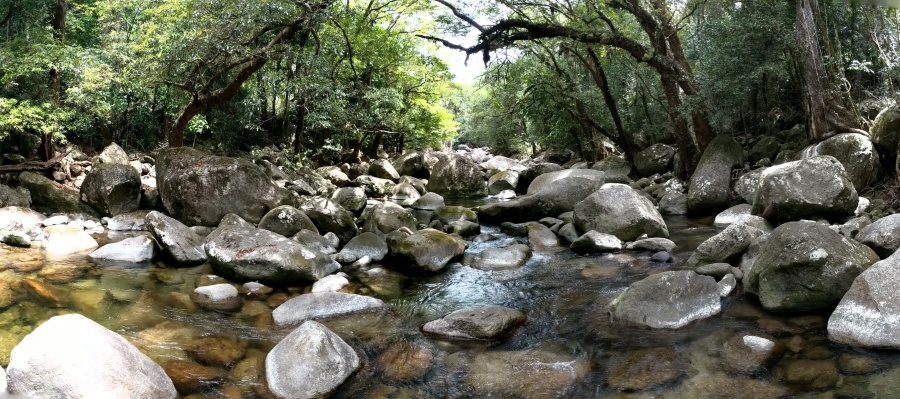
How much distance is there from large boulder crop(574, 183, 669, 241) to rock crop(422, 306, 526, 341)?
427 cm

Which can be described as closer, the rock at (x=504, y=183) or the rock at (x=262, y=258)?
the rock at (x=262, y=258)

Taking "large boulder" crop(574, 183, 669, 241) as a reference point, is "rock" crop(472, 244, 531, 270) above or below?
below

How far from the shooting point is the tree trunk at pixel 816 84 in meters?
10.6

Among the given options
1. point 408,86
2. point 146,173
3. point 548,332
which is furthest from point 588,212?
point 408,86

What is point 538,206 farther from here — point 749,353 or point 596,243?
point 749,353

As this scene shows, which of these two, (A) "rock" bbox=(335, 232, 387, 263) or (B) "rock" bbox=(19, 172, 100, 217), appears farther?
(B) "rock" bbox=(19, 172, 100, 217)

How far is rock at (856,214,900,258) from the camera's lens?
5648mm

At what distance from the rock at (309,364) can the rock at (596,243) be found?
208 inches

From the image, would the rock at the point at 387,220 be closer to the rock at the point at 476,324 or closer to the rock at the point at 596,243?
the rock at the point at 596,243

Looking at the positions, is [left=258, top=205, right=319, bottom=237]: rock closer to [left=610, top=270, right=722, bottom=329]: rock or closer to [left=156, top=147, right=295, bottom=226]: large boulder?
[left=156, top=147, right=295, bottom=226]: large boulder

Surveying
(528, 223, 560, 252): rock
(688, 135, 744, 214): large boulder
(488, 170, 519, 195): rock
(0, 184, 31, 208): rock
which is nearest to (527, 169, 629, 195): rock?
(688, 135, 744, 214): large boulder

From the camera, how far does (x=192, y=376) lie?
4.51 metres

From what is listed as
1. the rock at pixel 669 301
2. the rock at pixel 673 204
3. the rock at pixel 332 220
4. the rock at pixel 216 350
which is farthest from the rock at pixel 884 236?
the rock at pixel 332 220

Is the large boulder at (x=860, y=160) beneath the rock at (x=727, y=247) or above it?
above
